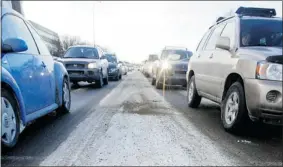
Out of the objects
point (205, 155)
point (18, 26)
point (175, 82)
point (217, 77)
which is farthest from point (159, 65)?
point (205, 155)

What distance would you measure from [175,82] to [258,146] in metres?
8.42

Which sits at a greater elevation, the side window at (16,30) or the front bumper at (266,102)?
the side window at (16,30)

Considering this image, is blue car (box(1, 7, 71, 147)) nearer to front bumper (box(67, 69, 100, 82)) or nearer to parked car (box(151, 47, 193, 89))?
front bumper (box(67, 69, 100, 82))

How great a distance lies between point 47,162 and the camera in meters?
3.25

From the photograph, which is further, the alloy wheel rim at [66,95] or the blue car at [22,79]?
the alloy wheel rim at [66,95]

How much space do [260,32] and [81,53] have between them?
900 cm

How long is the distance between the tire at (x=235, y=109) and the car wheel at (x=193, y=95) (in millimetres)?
1971

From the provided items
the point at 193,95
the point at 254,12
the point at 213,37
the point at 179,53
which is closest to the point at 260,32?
the point at 254,12

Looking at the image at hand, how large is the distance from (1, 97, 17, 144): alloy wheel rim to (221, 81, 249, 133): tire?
297 centimetres

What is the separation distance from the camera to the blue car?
3605 millimetres

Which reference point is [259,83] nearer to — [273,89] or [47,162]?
[273,89]

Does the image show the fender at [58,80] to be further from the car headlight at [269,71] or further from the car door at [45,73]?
the car headlight at [269,71]

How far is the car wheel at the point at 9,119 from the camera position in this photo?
3469mm

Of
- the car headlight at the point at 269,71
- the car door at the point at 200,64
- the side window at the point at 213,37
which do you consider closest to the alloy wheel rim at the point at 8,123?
the car headlight at the point at 269,71
